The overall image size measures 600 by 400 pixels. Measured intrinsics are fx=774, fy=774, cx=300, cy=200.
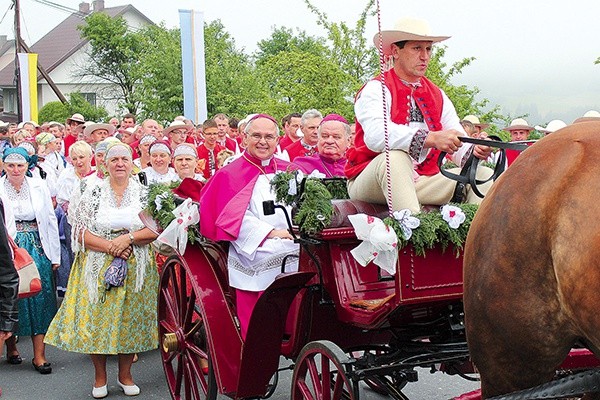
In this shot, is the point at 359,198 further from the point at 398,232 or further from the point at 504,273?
the point at 504,273

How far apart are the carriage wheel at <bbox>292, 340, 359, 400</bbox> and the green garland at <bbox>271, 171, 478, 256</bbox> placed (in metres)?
0.55

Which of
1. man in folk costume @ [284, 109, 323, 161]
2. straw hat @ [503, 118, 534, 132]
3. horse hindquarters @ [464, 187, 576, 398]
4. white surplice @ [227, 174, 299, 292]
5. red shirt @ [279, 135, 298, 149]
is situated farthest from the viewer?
straw hat @ [503, 118, 534, 132]

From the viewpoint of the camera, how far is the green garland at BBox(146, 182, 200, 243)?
4.71 metres

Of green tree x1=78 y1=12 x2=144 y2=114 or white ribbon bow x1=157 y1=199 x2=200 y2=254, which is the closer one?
white ribbon bow x1=157 y1=199 x2=200 y2=254

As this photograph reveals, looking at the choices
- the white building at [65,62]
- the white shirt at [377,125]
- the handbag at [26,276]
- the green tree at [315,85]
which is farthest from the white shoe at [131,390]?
the white building at [65,62]

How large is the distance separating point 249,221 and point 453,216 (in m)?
1.41

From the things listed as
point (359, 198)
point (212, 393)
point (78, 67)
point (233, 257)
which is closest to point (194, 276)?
point (233, 257)

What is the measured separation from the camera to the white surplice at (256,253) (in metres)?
4.33

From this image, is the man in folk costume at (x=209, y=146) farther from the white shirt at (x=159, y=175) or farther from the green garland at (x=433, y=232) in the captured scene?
the green garland at (x=433, y=232)

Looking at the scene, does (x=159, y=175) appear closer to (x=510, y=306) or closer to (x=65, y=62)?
(x=510, y=306)

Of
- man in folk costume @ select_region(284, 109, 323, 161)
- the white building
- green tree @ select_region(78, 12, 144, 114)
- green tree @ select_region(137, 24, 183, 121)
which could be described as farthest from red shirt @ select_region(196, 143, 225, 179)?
the white building

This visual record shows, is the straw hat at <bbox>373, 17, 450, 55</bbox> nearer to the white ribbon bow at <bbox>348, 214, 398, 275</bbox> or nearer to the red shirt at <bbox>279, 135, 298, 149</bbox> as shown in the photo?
the white ribbon bow at <bbox>348, 214, 398, 275</bbox>

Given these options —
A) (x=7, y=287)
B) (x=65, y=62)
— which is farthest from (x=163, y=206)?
(x=65, y=62)

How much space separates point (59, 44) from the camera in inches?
2184
